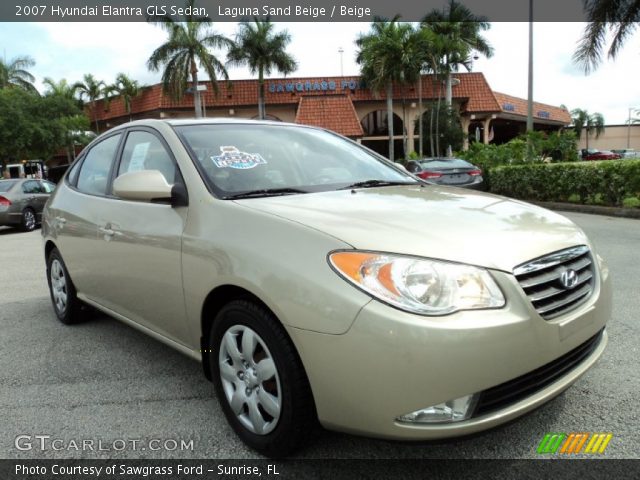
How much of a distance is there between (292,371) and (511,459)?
3.46 ft

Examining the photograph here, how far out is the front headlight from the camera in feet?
6.06

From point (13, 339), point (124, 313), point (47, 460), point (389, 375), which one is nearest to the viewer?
point (389, 375)

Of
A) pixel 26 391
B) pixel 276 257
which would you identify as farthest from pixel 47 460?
pixel 276 257

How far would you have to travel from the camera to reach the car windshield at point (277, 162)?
2.76 metres

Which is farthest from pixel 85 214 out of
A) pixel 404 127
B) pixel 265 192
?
pixel 404 127

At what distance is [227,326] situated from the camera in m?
2.34

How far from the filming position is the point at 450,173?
13.6 m

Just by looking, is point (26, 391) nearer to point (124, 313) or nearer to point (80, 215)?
point (124, 313)

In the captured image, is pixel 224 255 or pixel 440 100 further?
pixel 440 100

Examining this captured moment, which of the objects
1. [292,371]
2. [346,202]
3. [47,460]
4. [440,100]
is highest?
[440,100]

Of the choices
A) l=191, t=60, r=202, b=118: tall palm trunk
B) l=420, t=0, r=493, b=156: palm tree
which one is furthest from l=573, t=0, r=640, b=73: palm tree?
l=191, t=60, r=202, b=118: tall palm trunk

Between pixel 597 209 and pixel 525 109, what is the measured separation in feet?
95.2

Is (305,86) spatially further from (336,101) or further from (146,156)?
(146,156)

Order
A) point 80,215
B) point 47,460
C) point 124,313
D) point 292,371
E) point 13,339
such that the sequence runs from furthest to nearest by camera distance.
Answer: point 13,339, point 80,215, point 124,313, point 47,460, point 292,371
